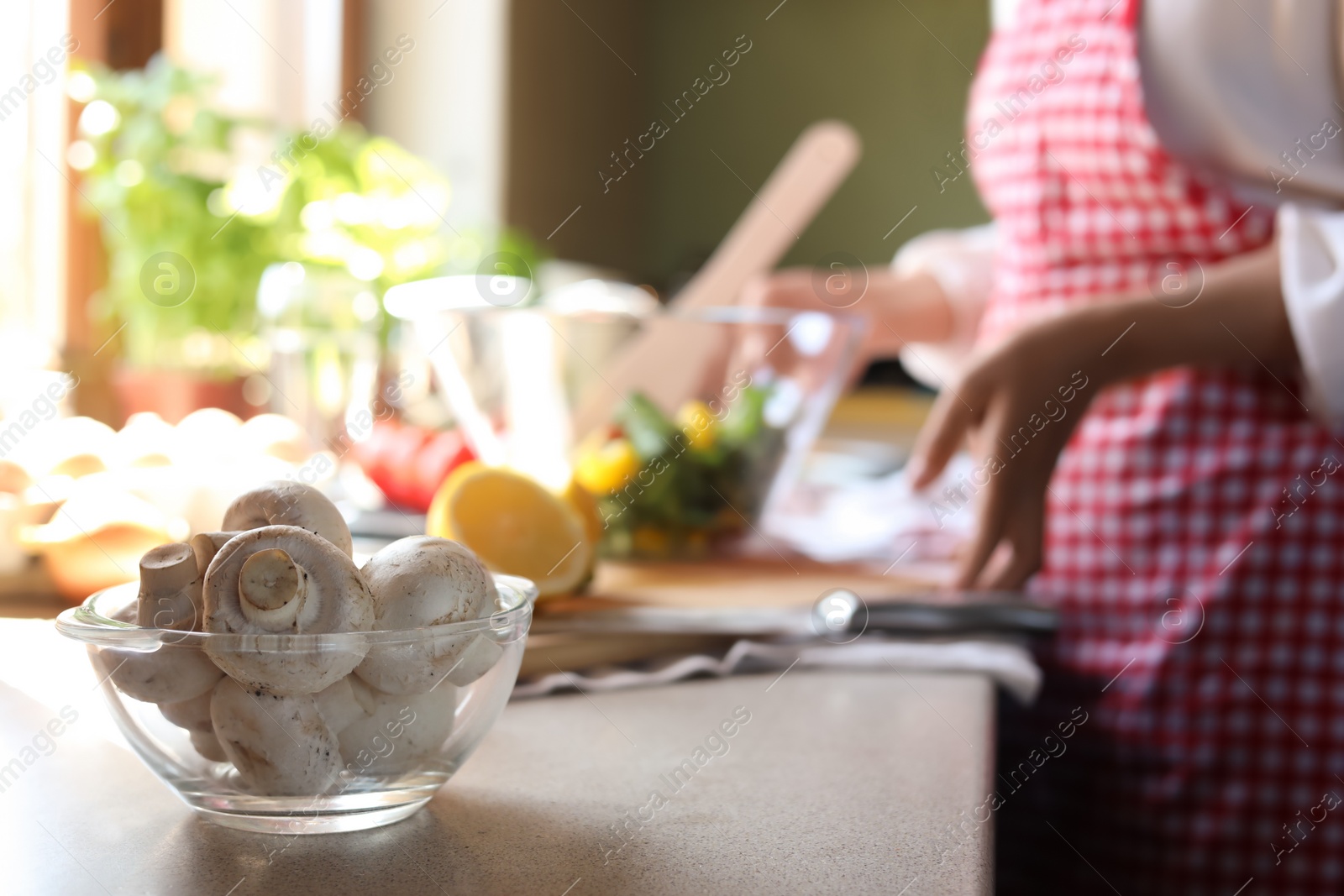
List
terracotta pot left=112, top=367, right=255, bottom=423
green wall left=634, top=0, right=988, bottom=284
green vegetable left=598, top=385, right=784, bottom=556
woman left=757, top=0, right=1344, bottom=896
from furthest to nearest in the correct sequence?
1. green wall left=634, top=0, right=988, bottom=284
2. terracotta pot left=112, top=367, right=255, bottom=423
3. green vegetable left=598, top=385, right=784, bottom=556
4. woman left=757, top=0, right=1344, bottom=896

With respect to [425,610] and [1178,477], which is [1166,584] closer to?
[1178,477]

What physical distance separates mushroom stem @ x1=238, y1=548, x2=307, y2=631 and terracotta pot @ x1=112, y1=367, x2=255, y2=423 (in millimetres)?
919

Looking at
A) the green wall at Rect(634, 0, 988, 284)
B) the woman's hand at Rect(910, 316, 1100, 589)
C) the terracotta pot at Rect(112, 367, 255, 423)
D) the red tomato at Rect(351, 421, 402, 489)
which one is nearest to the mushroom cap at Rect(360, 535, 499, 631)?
the woman's hand at Rect(910, 316, 1100, 589)

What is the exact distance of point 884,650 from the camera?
62 cm

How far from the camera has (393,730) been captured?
0.35 meters

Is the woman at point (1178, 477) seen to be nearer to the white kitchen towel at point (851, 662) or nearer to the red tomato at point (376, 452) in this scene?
the white kitchen towel at point (851, 662)

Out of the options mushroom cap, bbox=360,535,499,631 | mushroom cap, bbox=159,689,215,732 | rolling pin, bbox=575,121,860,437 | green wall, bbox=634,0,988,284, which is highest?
mushroom cap, bbox=360,535,499,631

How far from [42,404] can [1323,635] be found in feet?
2.91

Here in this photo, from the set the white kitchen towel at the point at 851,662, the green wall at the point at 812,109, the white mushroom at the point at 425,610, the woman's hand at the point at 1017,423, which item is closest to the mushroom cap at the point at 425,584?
the white mushroom at the point at 425,610

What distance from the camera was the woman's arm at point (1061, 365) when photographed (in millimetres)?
693

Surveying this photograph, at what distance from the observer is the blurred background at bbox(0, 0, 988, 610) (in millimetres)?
767

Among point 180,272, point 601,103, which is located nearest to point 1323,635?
point 180,272

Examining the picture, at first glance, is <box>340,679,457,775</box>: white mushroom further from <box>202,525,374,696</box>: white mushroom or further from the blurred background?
the blurred background

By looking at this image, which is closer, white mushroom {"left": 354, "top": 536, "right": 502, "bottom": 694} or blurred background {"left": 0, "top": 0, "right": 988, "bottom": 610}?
white mushroom {"left": 354, "top": 536, "right": 502, "bottom": 694}
